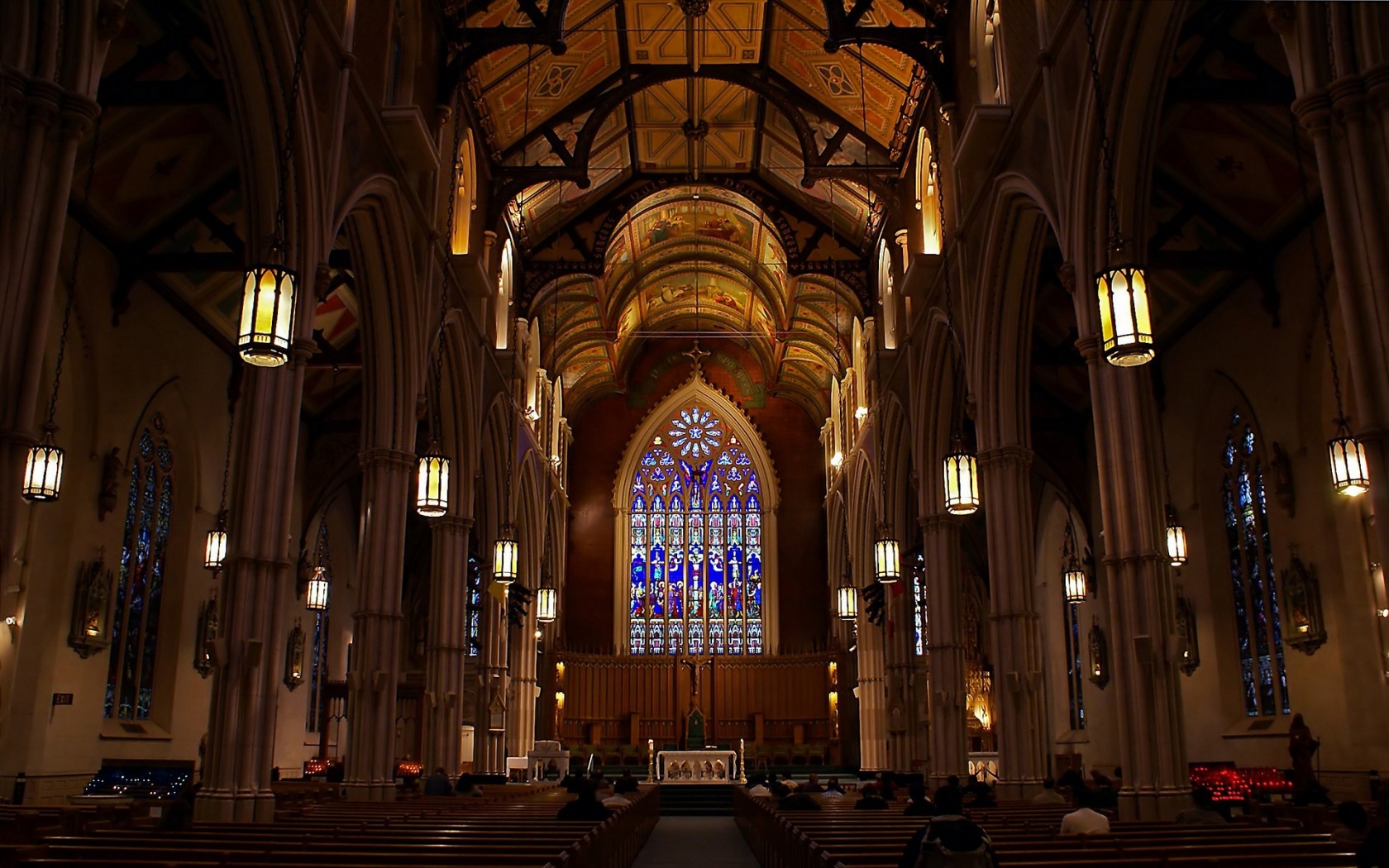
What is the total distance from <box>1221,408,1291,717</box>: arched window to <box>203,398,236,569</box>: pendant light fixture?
17.6 m

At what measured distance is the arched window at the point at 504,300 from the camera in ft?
86.9

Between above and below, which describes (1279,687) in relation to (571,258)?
below

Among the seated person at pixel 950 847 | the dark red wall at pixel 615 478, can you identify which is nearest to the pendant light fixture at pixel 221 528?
the seated person at pixel 950 847

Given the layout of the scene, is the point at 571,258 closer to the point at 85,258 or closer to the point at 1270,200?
the point at 85,258

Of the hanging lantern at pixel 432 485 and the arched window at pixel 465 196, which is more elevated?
the arched window at pixel 465 196

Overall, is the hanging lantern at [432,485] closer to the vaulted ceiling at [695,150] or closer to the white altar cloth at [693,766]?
the vaulted ceiling at [695,150]

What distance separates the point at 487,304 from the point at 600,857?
1672 centimetres

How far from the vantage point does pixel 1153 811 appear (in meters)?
11.3

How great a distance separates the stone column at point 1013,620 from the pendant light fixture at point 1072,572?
8982mm

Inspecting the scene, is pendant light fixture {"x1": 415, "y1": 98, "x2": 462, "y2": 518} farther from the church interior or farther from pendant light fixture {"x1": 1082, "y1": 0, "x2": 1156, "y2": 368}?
pendant light fixture {"x1": 1082, "y1": 0, "x2": 1156, "y2": 368}

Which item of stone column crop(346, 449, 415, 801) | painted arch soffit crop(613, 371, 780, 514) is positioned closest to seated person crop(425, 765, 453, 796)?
stone column crop(346, 449, 415, 801)

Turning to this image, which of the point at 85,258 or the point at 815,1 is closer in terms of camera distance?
the point at 85,258

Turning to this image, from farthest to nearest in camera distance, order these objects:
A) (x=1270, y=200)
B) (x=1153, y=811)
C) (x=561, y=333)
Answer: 1. (x=561, y=333)
2. (x=1270, y=200)
3. (x=1153, y=811)

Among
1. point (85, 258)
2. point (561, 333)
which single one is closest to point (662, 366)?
point (561, 333)
